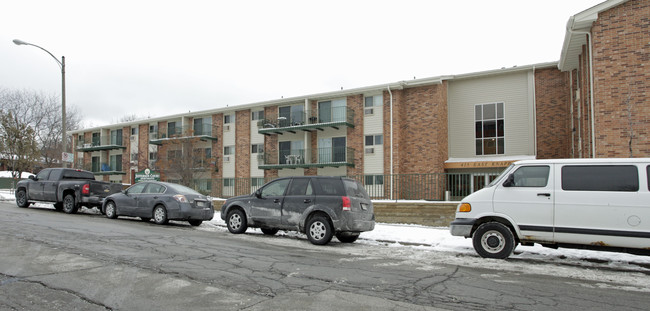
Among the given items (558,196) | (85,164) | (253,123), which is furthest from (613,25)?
(85,164)

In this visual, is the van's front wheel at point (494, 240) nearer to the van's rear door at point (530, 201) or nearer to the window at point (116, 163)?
the van's rear door at point (530, 201)

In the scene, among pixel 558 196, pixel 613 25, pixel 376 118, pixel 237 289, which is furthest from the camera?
pixel 376 118

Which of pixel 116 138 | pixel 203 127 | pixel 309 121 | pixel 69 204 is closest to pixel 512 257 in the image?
pixel 69 204

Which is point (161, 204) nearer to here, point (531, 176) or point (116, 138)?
point (531, 176)

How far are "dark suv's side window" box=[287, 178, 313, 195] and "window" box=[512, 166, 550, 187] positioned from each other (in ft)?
15.1

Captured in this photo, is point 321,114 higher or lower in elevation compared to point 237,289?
higher

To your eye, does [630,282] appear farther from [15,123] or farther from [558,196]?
[15,123]

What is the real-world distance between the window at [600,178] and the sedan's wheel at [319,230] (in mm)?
4843

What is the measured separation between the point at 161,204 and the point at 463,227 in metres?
9.17

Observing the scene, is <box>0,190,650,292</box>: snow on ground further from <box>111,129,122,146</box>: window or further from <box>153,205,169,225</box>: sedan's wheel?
<box>111,129,122,146</box>: window

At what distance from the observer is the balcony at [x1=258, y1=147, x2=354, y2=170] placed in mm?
28656

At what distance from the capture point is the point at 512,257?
337 inches

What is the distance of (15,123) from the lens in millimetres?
35312

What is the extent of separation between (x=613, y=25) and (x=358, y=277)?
13592mm
